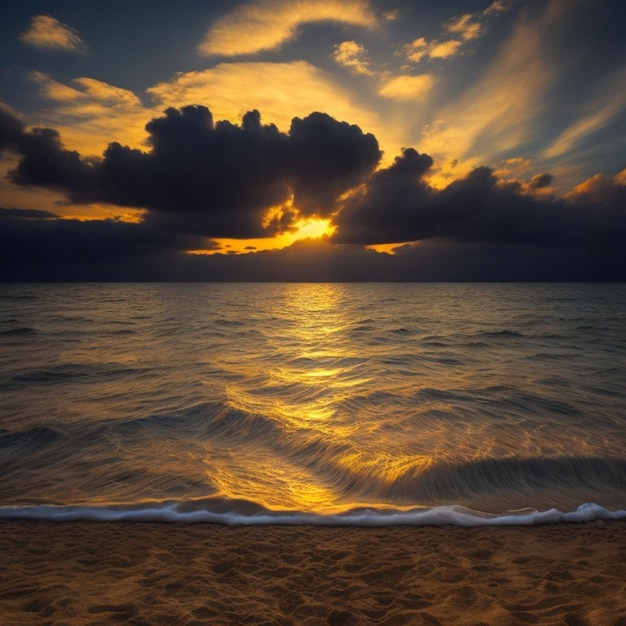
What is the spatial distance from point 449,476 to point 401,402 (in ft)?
15.5

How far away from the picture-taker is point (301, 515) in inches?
234

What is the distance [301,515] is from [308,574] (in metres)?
1.49

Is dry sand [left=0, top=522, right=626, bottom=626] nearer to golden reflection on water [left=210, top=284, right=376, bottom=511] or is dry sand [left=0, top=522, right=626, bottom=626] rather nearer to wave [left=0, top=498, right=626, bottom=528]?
wave [left=0, top=498, right=626, bottom=528]

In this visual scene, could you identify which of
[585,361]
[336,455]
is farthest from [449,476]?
[585,361]

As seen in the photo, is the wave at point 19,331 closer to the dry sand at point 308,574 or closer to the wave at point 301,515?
the wave at point 301,515

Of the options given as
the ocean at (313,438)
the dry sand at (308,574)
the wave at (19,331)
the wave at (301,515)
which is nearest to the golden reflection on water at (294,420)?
the ocean at (313,438)

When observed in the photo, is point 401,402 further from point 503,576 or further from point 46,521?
point 46,521

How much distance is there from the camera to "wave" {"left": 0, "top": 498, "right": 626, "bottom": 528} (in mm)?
5762

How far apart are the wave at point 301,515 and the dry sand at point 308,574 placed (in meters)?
0.16

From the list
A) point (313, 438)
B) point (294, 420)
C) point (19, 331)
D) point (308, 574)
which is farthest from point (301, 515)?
point (19, 331)

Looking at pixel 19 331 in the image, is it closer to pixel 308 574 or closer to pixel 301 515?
pixel 301 515

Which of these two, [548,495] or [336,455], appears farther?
[336,455]

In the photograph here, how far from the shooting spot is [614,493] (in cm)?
671

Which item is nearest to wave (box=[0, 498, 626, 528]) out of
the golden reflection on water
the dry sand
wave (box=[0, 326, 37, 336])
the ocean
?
the ocean
